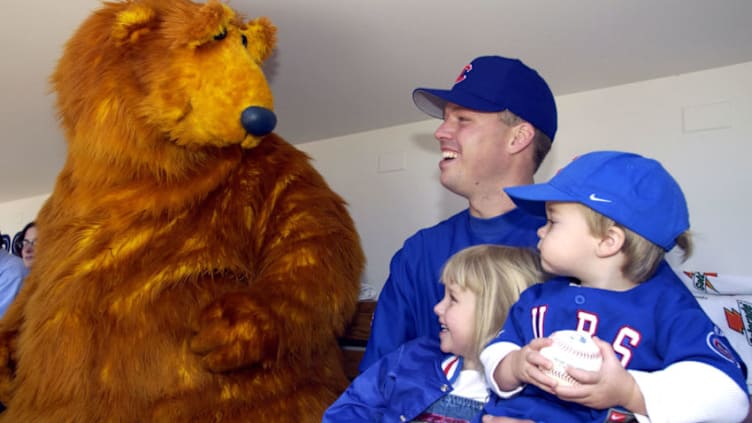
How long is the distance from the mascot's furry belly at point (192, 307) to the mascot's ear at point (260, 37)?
0.21 metres

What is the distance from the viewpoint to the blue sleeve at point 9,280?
1839mm

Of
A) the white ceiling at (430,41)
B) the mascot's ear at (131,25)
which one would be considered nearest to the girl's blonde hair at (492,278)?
the white ceiling at (430,41)

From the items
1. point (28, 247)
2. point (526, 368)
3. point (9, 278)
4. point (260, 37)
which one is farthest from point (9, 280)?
point (526, 368)

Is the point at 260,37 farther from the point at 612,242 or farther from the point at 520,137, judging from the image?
the point at 612,242

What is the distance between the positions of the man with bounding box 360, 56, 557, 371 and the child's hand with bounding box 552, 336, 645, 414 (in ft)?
1.73

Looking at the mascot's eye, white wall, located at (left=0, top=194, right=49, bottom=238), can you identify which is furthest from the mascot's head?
white wall, located at (left=0, top=194, right=49, bottom=238)

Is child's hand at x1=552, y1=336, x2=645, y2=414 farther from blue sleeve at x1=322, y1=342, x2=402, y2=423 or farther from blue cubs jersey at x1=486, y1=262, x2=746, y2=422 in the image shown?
blue sleeve at x1=322, y1=342, x2=402, y2=423

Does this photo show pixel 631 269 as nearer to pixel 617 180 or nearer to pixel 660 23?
pixel 617 180

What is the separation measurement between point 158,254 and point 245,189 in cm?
19

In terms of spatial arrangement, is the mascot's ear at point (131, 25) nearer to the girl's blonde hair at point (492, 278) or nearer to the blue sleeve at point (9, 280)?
the girl's blonde hair at point (492, 278)

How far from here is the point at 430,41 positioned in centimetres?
146

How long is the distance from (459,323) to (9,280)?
1477 mm

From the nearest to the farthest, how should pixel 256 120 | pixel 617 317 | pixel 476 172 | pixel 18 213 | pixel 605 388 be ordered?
pixel 605 388 → pixel 617 317 → pixel 256 120 → pixel 476 172 → pixel 18 213

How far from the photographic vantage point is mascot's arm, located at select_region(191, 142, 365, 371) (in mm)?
994
